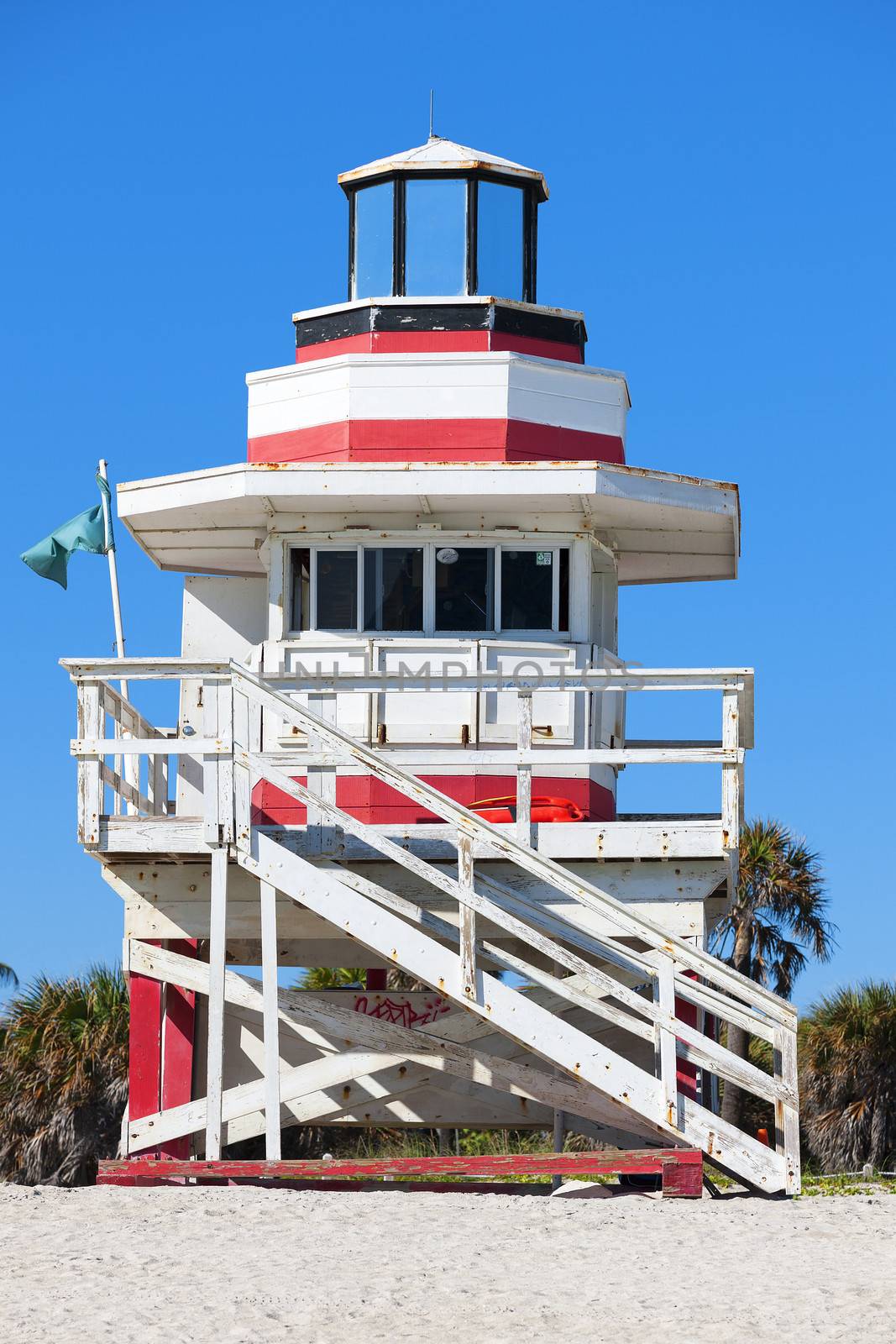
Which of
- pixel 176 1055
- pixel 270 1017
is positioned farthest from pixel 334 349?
pixel 270 1017

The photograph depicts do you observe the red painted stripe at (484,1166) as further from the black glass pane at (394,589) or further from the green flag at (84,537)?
the green flag at (84,537)

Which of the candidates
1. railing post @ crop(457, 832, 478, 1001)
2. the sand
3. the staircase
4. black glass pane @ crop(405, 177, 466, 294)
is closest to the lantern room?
black glass pane @ crop(405, 177, 466, 294)

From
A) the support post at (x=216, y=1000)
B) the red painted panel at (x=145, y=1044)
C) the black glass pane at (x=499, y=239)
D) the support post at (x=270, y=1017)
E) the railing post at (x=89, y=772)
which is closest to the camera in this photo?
the support post at (x=270, y=1017)

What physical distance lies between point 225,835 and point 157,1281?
4356mm

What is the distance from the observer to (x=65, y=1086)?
28297 millimetres

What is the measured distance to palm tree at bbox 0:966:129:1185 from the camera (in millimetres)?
28219

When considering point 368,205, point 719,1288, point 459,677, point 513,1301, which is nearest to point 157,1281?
point 513,1301

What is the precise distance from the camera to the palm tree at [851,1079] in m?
29.2

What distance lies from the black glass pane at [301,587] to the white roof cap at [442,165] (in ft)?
14.0

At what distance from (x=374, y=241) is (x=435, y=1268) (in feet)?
37.2

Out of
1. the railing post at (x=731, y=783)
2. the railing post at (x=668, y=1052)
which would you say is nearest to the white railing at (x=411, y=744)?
the railing post at (x=731, y=783)

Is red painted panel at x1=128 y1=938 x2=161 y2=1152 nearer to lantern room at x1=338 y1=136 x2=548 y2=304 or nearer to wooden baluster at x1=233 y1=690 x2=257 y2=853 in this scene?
wooden baluster at x1=233 y1=690 x2=257 y2=853

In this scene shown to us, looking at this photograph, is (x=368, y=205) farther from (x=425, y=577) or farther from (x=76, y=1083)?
(x=76, y=1083)

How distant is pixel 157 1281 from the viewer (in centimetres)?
1141
